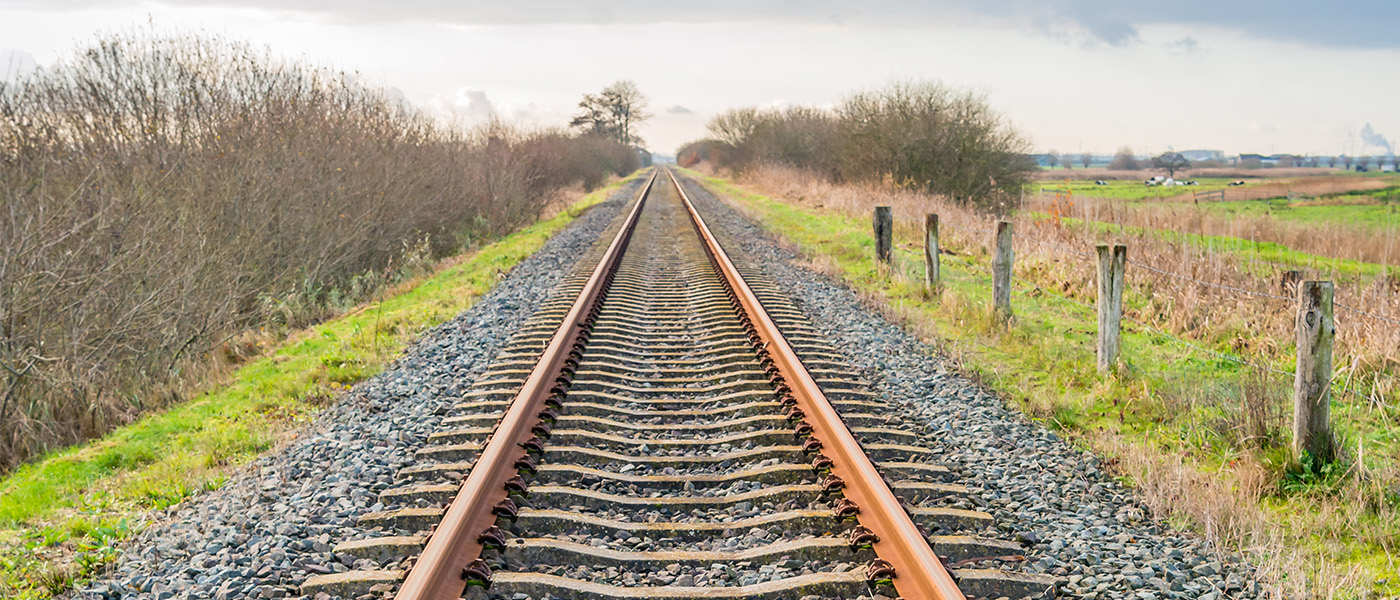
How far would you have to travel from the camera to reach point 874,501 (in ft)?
11.9

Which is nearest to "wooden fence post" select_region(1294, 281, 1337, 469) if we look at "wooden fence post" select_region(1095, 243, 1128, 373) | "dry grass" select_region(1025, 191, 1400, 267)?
"wooden fence post" select_region(1095, 243, 1128, 373)

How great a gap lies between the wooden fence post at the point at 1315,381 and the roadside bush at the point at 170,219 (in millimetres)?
8033

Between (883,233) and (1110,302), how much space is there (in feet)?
17.4

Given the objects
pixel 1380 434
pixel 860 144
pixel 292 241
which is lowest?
pixel 1380 434

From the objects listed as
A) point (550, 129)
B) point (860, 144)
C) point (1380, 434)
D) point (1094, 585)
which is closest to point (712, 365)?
point (1094, 585)

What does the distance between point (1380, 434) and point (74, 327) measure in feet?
31.8

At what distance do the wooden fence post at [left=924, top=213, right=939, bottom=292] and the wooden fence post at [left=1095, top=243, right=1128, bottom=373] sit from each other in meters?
3.31

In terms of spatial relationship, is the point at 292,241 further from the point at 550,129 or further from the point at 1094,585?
the point at 550,129

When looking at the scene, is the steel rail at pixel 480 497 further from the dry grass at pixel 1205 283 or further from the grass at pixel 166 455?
the dry grass at pixel 1205 283

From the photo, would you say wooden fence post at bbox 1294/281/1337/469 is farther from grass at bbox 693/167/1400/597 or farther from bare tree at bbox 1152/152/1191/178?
bare tree at bbox 1152/152/1191/178

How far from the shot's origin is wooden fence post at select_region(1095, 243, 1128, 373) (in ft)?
23.2

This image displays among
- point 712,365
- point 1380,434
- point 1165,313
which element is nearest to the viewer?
point 1380,434

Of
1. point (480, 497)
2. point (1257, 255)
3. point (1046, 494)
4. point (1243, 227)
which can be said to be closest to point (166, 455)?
point (480, 497)

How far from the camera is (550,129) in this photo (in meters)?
34.7
